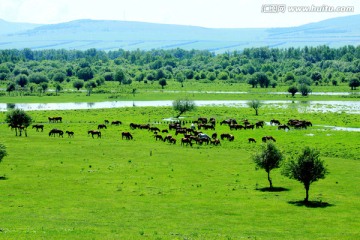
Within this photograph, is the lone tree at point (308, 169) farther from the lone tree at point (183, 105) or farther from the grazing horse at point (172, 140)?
the lone tree at point (183, 105)

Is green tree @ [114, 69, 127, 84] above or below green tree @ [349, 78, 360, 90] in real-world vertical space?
above

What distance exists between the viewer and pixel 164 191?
1640 inches

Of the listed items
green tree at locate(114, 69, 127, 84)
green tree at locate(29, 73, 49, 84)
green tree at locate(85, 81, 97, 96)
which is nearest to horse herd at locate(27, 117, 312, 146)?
green tree at locate(85, 81, 97, 96)

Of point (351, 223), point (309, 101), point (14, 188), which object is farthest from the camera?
point (309, 101)

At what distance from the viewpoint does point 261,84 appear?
609 ft

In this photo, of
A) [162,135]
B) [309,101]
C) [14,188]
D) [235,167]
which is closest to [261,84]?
[309,101]

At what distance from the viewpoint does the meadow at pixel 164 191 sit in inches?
1224

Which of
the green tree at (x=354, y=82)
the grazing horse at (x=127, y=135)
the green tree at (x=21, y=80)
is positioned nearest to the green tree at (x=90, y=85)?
the green tree at (x=21, y=80)

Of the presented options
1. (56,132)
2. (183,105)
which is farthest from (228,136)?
(183,105)

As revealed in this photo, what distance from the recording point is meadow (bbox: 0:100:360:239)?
1224 inches

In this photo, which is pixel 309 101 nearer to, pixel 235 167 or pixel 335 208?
pixel 235 167

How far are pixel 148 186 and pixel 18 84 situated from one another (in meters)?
148

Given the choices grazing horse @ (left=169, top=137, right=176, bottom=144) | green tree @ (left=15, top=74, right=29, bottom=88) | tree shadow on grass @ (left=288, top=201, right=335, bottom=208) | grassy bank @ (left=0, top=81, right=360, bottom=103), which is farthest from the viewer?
green tree @ (left=15, top=74, right=29, bottom=88)

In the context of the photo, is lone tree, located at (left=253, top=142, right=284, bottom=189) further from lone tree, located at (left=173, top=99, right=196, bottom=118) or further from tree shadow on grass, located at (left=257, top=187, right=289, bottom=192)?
lone tree, located at (left=173, top=99, right=196, bottom=118)
